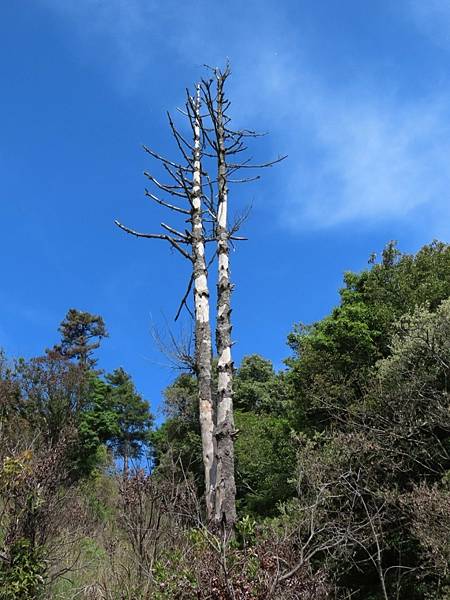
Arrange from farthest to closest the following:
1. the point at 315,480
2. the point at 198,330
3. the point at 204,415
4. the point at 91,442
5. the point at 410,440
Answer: the point at 91,442, the point at 410,440, the point at 315,480, the point at 198,330, the point at 204,415

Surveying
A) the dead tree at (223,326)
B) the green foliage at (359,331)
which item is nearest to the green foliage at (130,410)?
the green foliage at (359,331)

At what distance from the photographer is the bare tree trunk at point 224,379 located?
452 centimetres

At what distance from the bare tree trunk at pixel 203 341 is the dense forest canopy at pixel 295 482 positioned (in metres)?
0.34

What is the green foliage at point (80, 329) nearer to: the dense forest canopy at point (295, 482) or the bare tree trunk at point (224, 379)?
the dense forest canopy at point (295, 482)

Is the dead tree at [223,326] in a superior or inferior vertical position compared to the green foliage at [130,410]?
inferior

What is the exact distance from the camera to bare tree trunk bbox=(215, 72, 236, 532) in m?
4.52

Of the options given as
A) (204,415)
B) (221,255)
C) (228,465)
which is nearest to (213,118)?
(221,255)

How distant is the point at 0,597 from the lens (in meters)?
4.71

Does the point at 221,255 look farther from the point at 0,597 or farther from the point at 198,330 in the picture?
the point at 0,597

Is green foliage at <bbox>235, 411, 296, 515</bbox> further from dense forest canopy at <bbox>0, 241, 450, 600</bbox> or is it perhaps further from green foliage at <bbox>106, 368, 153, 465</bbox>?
green foliage at <bbox>106, 368, 153, 465</bbox>

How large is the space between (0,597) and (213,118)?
5.97 m

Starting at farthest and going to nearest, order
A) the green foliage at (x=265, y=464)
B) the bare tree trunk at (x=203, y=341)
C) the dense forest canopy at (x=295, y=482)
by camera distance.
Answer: the green foliage at (x=265, y=464) < the bare tree trunk at (x=203, y=341) < the dense forest canopy at (x=295, y=482)

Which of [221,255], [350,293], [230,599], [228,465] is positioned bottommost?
[230,599]

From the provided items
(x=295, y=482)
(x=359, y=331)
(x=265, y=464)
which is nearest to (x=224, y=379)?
(x=295, y=482)
